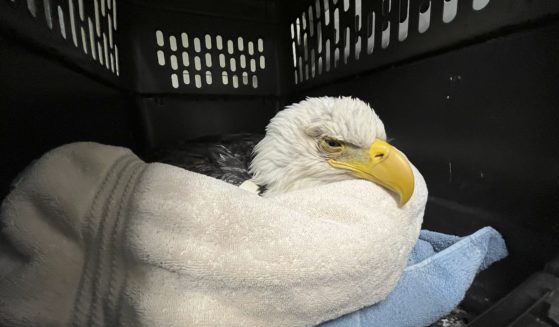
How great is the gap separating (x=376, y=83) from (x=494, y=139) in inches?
15.8

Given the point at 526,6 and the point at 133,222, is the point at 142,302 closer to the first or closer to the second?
the point at 133,222

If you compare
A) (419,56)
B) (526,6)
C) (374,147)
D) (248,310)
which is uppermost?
(526,6)

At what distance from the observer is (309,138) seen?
0.74 meters

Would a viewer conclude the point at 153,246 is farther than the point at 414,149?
No

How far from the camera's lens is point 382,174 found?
64cm

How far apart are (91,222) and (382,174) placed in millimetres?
537

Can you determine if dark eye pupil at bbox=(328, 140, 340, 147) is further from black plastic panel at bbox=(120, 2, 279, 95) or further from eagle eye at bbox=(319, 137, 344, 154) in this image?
black plastic panel at bbox=(120, 2, 279, 95)

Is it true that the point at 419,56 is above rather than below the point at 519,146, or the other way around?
above

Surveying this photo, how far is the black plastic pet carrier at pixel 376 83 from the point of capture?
0.56m

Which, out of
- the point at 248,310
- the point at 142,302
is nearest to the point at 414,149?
the point at 248,310

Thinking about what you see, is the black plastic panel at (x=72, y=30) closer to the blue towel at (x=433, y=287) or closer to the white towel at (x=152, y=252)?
the white towel at (x=152, y=252)

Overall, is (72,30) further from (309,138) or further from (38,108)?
(309,138)

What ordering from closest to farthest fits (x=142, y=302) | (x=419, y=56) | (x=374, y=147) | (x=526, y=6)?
(x=142, y=302)
(x=526, y=6)
(x=374, y=147)
(x=419, y=56)

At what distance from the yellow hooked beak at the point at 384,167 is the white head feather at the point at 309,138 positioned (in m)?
0.02
